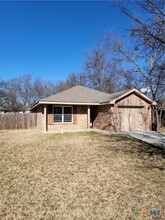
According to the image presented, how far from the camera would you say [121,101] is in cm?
1276

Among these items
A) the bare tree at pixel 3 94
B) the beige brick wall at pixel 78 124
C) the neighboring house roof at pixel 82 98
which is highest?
the bare tree at pixel 3 94

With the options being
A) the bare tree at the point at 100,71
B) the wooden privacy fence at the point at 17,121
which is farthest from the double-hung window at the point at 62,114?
the bare tree at the point at 100,71

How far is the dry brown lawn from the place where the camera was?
270cm

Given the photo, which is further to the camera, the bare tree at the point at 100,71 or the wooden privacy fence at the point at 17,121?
the bare tree at the point at 100,71

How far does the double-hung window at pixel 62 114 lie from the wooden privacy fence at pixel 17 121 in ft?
13.1

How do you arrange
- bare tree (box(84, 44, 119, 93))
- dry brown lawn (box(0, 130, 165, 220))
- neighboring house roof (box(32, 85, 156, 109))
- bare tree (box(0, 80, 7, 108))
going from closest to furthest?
dry brown lawn (box(0, 130, 165, 220)) → neighboring house roof (box(32, 85, 156, 109)) → bare tree (box(84, 44, 119, 93)) → bare tree (box(0, 80, 7, 108))

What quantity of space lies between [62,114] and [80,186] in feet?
32.1

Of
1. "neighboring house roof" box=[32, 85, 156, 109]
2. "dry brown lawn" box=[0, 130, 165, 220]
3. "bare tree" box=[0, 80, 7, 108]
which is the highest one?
"bare tree" box=[0, 80, 7, 108]

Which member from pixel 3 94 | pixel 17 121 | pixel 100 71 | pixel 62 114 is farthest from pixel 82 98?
pixel 3 94

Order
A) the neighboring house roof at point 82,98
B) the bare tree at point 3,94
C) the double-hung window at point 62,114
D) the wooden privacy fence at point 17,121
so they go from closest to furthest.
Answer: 1. the neighboring house roof at point 82,98
2. the double-hung window at point 62,114
3. the wooden privacy fence at point 17,121
4. the bare tree at point 3,94

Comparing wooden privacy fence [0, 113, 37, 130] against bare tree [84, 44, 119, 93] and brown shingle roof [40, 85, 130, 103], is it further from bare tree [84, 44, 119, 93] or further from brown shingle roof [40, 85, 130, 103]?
bare tree [84, 44, 119, 93]

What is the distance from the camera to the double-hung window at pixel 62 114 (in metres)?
13.0

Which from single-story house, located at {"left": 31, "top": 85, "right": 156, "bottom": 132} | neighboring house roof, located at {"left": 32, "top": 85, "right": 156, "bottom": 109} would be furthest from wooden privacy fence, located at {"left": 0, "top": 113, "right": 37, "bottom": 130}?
single-story house, located at {"left": 31, "top": 85, "right": 156, "bottom": 132}

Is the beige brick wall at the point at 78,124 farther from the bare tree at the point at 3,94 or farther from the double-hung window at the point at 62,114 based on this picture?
the bare tree at the point at 3,94
